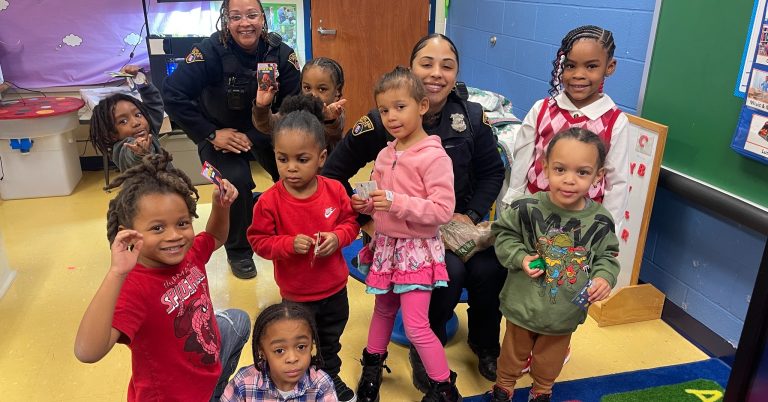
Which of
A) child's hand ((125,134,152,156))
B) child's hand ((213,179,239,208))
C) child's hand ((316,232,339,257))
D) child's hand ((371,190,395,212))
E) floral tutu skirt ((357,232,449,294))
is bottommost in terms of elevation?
floral tutu skirt ((357,232,449,294))

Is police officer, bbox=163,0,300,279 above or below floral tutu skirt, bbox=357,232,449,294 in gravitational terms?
above

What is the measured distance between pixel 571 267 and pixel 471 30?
10.7ft

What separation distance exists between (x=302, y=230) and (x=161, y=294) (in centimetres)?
53

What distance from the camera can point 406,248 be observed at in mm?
1920

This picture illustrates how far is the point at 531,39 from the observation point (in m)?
3.75

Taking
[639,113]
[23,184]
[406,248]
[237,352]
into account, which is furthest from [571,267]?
[23,184]

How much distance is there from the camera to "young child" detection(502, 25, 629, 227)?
2096mm

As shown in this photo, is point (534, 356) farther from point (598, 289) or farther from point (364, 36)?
point (364, 36)

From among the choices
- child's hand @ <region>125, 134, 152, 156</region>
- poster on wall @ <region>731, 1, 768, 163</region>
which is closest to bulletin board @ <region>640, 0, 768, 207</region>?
poster on wall @ <region>731, 1, 768, 163</region>

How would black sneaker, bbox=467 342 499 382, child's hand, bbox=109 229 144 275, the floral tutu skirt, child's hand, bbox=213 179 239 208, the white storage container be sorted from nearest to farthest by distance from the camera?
child's hand, bbox=109 229 144 275 → child's hand, bbox=213 179 239 208 → the floral tutu skirt → black sneaker, bbox=467 342 499 382 → the white storage container

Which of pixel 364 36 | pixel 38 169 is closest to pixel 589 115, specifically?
pixel 364 36

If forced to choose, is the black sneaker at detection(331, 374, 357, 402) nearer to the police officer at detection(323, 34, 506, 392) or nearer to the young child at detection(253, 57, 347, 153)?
the police officer at detection(323, 34, 506, 392)

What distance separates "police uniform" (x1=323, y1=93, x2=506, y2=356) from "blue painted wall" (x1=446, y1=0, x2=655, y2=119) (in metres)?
1.06

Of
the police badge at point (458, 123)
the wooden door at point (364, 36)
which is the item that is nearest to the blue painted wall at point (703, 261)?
the police badge at point (458, 123)
